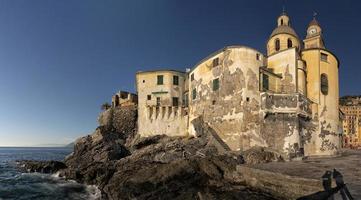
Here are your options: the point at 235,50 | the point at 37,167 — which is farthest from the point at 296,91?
the point at 37,167

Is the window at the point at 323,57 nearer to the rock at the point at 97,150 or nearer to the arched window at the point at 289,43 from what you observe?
the arched window at the point at 289,43

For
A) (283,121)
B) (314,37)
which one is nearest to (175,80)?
(283,121)

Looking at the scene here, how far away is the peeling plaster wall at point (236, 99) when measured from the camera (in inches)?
1084

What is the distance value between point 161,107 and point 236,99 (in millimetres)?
13822

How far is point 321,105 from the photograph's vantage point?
30.4m

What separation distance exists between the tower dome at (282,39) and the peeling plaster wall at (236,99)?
7.54m

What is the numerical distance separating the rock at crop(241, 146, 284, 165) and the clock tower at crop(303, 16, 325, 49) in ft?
68.7

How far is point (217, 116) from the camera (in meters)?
30.6

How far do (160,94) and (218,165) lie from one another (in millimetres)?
20975

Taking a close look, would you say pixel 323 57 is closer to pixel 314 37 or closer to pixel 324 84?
pixel 324 84

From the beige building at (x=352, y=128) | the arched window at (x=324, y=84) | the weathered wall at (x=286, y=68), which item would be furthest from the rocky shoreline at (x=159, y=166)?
the beige building at (x=352, y=128)

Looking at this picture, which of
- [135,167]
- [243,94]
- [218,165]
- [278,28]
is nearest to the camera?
[218,165]

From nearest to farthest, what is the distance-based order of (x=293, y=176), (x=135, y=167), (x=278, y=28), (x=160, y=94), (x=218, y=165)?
1. (x=293, y=176)
2. (x=218, y=165)
3. (x=135, y=167)
4. (x=278, y=28)
5. (x=160, y=94)

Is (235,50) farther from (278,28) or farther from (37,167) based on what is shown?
(37,167)
